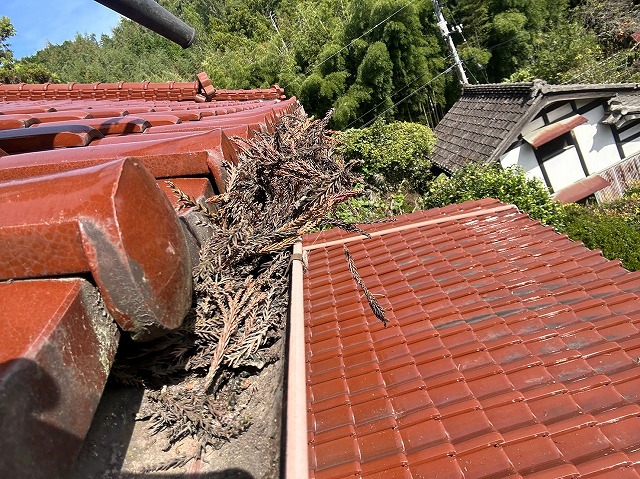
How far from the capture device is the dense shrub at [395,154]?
11703 millimetres

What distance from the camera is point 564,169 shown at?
10688 mm

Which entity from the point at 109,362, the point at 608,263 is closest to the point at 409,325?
the point at 608,263

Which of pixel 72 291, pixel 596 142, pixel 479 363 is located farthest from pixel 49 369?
pixel 596 142

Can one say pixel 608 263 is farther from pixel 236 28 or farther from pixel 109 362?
pixel 236 28

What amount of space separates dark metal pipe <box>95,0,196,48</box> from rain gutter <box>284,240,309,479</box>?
3.67 ft

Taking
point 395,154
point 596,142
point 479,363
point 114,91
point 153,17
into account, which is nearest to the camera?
point 153,17

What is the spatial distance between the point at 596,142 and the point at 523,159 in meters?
2.21

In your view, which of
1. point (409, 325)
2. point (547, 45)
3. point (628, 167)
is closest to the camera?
point (409, 325)

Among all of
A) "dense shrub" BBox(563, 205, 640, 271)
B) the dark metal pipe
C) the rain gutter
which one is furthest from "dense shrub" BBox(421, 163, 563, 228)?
the dark metal pipe

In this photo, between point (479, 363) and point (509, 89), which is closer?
point (479, 363)

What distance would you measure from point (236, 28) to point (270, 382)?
124 feet

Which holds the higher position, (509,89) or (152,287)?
(152,287)

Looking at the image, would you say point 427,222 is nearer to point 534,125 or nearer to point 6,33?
point 534,125

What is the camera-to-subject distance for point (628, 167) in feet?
36.2
